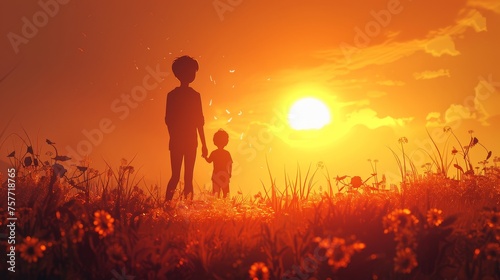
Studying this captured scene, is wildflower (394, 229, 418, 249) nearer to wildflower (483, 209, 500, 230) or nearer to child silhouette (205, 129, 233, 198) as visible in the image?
wildflower (483, 209, 500, 230)

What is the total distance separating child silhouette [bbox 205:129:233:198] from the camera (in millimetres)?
11845

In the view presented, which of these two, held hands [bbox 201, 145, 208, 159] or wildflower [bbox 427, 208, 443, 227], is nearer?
wildflower [bbox 427, 208, 443, 227]

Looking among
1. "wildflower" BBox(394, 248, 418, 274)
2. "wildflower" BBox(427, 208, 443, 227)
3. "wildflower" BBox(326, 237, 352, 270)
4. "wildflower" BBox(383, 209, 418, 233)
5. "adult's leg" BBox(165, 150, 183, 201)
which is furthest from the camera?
"adult's leg" BBox(165, 150, 183, 201)

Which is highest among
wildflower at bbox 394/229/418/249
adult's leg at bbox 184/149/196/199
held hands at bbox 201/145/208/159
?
held hands at bbox 201/145/208/159

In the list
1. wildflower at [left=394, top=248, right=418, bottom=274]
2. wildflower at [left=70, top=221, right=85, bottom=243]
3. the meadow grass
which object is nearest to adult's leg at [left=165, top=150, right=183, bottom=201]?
the meadow grass

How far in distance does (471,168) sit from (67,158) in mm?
6408

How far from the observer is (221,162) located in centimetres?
1217

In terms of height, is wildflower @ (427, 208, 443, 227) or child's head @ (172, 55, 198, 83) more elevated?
child's head @ (172, 55, 198, 83)

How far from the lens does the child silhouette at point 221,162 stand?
11845 millimetres

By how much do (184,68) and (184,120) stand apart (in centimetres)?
106

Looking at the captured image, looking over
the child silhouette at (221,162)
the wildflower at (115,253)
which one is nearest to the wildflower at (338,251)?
the wildflower at (115,253)

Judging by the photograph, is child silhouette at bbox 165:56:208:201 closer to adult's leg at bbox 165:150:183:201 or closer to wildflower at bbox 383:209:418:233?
adult's leg at bbox 165:150:183:201

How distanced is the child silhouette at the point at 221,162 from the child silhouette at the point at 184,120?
1475mm

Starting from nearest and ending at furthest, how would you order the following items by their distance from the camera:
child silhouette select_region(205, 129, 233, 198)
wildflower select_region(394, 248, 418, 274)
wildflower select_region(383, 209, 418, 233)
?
wildflower select_region(394, 248, 418, 274), wildflower select_region(383, 209, 418, 233), child silhouette select_region(205, 129, 233, 198)
